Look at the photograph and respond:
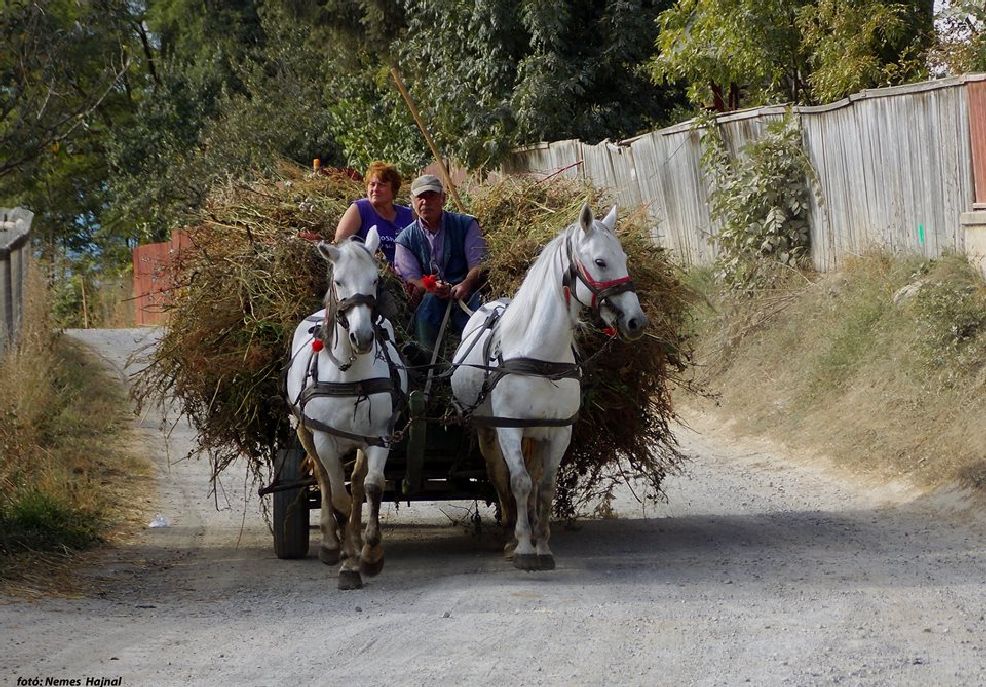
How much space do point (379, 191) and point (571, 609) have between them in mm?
3007

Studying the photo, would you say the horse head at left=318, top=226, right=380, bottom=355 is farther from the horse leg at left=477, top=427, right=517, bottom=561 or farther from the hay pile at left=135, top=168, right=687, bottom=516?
the horse leg at left=477, top=427, right=517, bottom=561

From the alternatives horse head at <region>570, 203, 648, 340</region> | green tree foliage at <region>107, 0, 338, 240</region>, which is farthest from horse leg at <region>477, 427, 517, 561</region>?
green tree foliage at <region>107, 0, 338, 240</region>

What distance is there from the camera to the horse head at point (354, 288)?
6.73 meters

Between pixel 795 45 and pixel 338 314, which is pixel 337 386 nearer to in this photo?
pixel 338 314

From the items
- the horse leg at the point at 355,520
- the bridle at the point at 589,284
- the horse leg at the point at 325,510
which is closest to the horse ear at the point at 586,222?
the bridle at the point at 589,284

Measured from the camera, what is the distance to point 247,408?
7.90 metres

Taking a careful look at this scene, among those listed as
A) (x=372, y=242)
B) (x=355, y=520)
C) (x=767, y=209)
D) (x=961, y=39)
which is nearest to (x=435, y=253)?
(x=372, y=242)

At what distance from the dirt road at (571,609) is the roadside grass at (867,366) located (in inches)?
26.4

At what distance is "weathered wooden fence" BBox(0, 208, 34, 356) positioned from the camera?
1321 centimetres

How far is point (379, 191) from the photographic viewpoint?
8.12m

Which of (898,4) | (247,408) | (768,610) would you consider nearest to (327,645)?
(768,610)

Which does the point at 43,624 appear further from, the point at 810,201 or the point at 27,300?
the point at 810,201

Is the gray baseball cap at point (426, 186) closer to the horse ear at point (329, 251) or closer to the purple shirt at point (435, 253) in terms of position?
the purple shirt at point (435, 253)

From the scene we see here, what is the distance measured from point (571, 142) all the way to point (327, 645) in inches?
542
